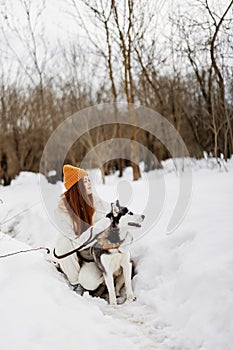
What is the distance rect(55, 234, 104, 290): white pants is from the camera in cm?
308

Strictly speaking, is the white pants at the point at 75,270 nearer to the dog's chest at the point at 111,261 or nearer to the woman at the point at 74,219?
the woman at the point at 74,219

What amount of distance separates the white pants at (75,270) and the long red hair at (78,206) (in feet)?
0.59

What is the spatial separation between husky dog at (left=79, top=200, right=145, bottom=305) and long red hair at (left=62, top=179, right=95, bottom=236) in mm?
217

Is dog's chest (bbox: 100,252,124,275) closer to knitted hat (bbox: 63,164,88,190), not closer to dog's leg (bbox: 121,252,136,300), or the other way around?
dog's leg (bbox: 121,252,136,300)

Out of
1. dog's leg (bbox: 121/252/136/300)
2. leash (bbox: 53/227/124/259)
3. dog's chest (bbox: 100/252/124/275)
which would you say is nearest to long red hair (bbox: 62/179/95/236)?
leash (bbox: 53/227/124/259)

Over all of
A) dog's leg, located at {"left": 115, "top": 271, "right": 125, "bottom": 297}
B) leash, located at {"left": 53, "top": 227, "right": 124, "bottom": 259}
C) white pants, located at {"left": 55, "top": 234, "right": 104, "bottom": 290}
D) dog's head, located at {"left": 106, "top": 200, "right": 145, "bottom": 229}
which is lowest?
dog's leg, located at {"left": 115, "top": 271, "right": 125, "bottom": 297}

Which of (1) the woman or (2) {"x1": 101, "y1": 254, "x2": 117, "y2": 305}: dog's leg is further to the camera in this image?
(1) the woman

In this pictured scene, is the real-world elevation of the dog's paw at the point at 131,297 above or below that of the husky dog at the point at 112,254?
below

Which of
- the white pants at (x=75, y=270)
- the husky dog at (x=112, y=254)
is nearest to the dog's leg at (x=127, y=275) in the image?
the husky dog at (x=112, y=254)

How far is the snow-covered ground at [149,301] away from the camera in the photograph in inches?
82.0

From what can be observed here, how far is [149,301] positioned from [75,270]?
75 cm

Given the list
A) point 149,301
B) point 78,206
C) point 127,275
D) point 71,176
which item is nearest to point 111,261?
point 127,275

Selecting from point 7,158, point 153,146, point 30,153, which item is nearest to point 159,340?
point 153,146

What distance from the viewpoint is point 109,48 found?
29.8ft
